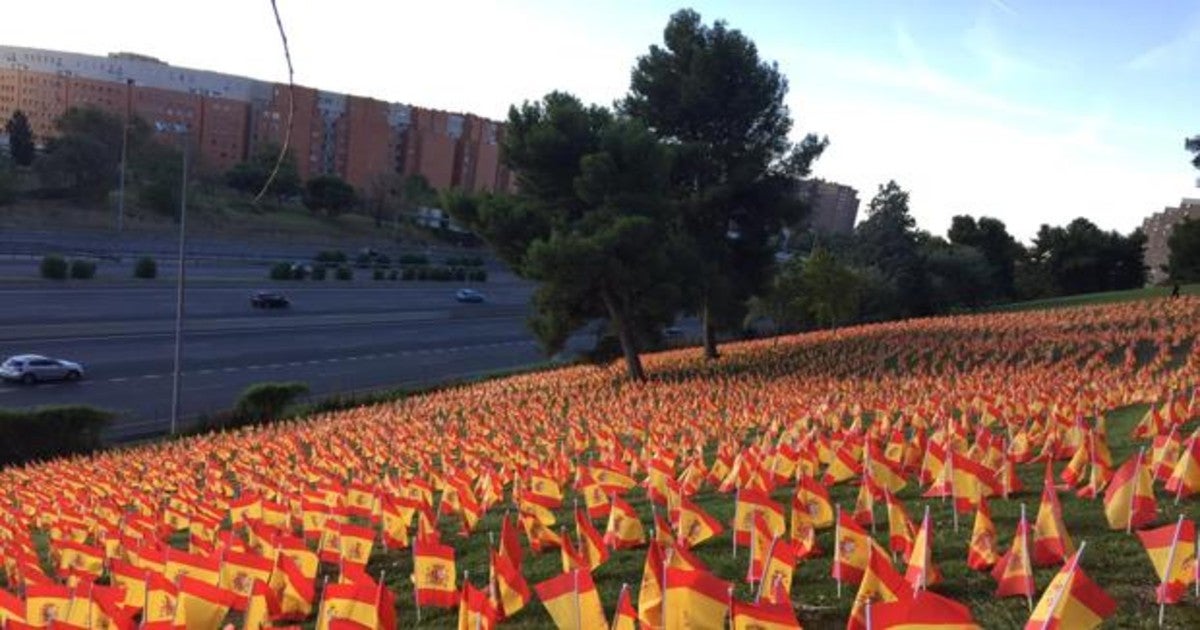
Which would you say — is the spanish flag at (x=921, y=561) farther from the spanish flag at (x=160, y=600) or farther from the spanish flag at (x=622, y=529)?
the spanish flag at (x=160, y=600)

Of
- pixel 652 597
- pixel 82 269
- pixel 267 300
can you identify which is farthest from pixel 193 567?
pixel 82 269

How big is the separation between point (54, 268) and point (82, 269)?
5.74 ft

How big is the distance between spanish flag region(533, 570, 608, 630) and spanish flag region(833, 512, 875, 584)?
95.2 inches

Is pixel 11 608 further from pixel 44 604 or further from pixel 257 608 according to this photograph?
pixel 257 608

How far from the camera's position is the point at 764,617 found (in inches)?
Answer: 249

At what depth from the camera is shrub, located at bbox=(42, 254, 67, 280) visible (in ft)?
168

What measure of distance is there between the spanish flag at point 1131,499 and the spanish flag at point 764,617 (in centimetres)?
536

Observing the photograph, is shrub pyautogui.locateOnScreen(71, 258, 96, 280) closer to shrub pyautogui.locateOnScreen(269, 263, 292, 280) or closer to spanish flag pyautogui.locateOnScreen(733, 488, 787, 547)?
shrub pyautogui.locateOnScreen(269, 263, 292, 280)

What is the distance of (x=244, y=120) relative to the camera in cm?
10256

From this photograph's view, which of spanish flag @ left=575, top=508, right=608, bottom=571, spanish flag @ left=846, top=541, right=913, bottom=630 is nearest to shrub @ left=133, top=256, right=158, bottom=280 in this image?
spanish flag @ left=575, top=508, right=608, bottom=571

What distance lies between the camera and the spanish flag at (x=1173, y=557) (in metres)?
7.62

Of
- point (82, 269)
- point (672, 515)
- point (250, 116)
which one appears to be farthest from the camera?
point (250, 116)

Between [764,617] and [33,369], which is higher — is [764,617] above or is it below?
above

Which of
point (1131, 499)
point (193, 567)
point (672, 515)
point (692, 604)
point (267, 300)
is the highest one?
point (1131, 499)
